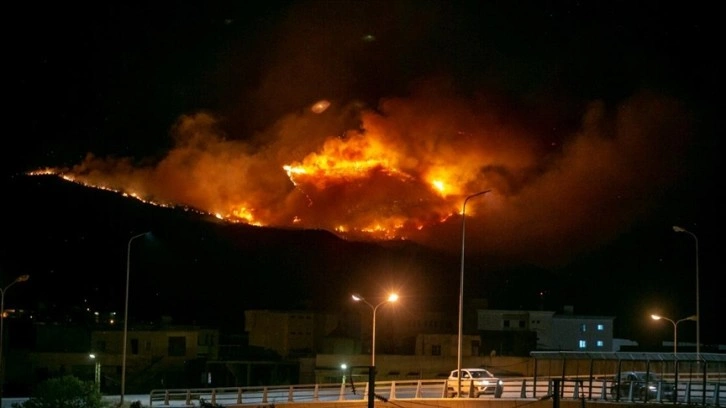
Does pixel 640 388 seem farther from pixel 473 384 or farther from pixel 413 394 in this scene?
pixel 413 394

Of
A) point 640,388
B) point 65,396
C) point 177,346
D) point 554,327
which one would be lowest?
point 65,396

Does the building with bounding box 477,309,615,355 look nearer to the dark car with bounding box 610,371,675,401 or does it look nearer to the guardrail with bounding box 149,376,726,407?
the guardrail with bounding box 149,376,726,407

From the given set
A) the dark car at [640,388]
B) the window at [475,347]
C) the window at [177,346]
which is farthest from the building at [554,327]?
the dark car at [640,388]

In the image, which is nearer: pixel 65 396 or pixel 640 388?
pixel 65 396

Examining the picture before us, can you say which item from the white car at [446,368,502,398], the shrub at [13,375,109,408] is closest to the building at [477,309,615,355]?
the white car at [446,368,502,398]

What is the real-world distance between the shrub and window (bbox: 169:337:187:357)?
A: 3039 centimetres

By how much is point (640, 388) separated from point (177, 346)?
3750cm

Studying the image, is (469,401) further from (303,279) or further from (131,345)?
(303,279)

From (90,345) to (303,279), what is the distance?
198 feet

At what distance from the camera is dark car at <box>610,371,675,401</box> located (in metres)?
42.9

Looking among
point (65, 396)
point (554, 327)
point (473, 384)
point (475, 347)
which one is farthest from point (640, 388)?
point (554, 327)

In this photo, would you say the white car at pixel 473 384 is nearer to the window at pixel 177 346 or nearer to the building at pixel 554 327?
the window at pixel 177 346

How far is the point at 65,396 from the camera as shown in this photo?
42375 mm

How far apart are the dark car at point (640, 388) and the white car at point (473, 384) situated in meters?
5.01
